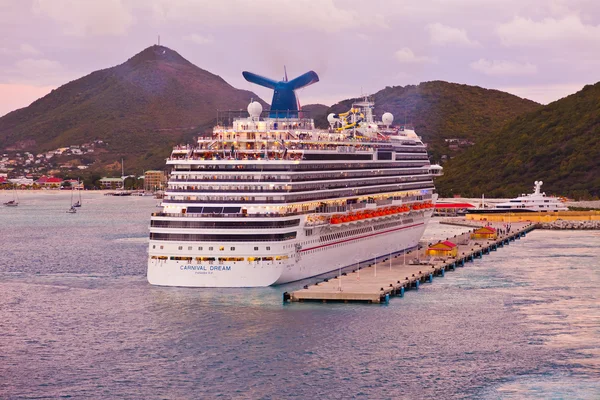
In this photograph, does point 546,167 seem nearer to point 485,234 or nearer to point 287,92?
point 485,234

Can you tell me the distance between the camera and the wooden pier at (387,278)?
196ft

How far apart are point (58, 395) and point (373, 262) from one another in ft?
127

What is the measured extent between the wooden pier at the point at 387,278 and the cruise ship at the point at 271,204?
2.10 meters

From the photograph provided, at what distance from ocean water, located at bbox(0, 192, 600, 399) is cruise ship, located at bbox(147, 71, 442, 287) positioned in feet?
6.17

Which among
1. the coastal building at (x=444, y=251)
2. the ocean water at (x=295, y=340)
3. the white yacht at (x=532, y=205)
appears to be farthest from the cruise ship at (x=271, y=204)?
the white yacht at (x=532, y=205)

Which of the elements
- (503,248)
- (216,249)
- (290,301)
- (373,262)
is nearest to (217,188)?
(216,249)

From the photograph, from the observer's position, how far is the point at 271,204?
6197cm

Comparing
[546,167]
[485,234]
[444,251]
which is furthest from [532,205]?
[444,251]

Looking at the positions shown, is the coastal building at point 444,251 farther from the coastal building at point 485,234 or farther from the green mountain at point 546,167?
the green mountain at point 546,167

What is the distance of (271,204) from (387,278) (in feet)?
33.7

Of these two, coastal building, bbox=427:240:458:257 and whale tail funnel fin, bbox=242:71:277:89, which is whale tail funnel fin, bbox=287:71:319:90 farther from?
coastal building, bbox=427:240:458:257

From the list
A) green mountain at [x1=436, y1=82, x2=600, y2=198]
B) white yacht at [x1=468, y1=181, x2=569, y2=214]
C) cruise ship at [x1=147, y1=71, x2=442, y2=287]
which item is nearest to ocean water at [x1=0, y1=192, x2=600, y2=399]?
cruise ship at [x1=147, y1=71, x2=442, y2=287]

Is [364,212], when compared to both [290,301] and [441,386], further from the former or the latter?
[441,386]

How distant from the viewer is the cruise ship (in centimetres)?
5969
